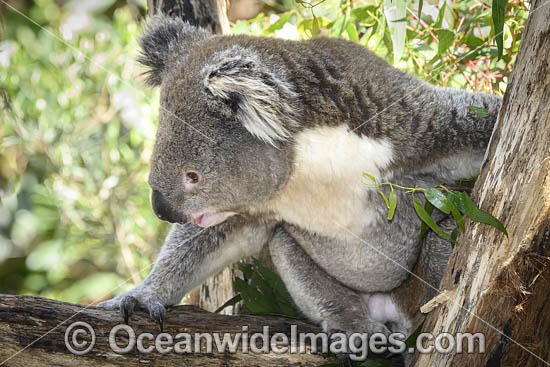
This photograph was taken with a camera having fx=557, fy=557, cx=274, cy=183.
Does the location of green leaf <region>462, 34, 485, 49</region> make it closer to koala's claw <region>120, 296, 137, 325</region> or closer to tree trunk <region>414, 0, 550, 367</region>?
tree trunk <region>414, 0, 550, 367</region>

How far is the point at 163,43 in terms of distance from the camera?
2.27m

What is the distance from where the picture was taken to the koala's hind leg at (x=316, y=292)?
227 centimetres

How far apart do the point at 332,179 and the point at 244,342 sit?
664 mm

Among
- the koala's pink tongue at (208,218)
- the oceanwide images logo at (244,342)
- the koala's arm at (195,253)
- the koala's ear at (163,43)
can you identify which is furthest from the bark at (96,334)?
the koala's ear at (163,43)

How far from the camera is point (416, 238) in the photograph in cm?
217

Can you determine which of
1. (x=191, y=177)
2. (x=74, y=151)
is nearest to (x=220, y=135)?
(x=191, y=177)

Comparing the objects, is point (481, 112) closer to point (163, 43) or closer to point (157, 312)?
point (163, 43)

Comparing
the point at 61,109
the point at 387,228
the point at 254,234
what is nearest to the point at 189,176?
the point at 254,234

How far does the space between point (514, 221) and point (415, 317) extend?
845 millimetres

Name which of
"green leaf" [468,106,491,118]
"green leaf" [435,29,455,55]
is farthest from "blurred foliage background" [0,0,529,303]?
"green leaf" [468,106,491,118]

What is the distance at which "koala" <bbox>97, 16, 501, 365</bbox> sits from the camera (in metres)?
1.87

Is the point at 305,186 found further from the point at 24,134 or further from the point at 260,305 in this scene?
the point at 24,134

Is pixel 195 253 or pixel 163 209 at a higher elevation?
pixel 163 209

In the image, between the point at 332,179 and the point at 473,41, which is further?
the point at 473,41
